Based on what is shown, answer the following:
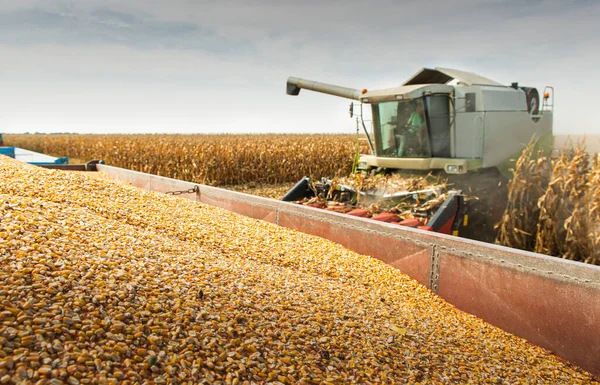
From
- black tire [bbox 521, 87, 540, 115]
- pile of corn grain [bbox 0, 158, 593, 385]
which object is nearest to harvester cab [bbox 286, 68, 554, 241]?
black tire [bbox 521, 87, 540, 115]

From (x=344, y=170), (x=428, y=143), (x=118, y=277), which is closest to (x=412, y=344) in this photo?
(x=118, y=277)

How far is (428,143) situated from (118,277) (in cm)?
471

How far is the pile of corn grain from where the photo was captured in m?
1.75

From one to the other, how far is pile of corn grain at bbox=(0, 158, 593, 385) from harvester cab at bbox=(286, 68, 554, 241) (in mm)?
2896

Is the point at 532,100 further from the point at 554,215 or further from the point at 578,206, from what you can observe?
the point at 578,206

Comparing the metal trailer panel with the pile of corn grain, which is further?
the metal trailer panel

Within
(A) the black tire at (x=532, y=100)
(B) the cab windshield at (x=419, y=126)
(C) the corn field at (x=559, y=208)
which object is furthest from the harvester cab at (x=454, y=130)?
(C) the corn field at (x=559, y=208)

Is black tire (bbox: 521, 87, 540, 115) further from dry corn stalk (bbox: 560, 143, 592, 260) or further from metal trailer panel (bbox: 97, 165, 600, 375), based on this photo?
metal trailer panel (bbox: 97, 165, 600, 375)

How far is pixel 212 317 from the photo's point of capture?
7.00ft

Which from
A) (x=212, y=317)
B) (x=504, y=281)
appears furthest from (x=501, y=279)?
(x=212, y=317)

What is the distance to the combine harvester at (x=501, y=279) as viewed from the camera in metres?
2.47

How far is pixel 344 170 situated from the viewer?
1481 centimetres

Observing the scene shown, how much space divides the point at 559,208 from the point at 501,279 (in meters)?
2.04

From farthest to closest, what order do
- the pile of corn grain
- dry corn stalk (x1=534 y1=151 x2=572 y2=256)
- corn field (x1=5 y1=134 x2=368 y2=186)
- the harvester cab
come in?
corn field (x1=5 y1=134 x2=368 y2=186) → the harvester cab → dry corn stalk (x1=534 y1=151 x2=572 y2=256) → the pile of corn grain
